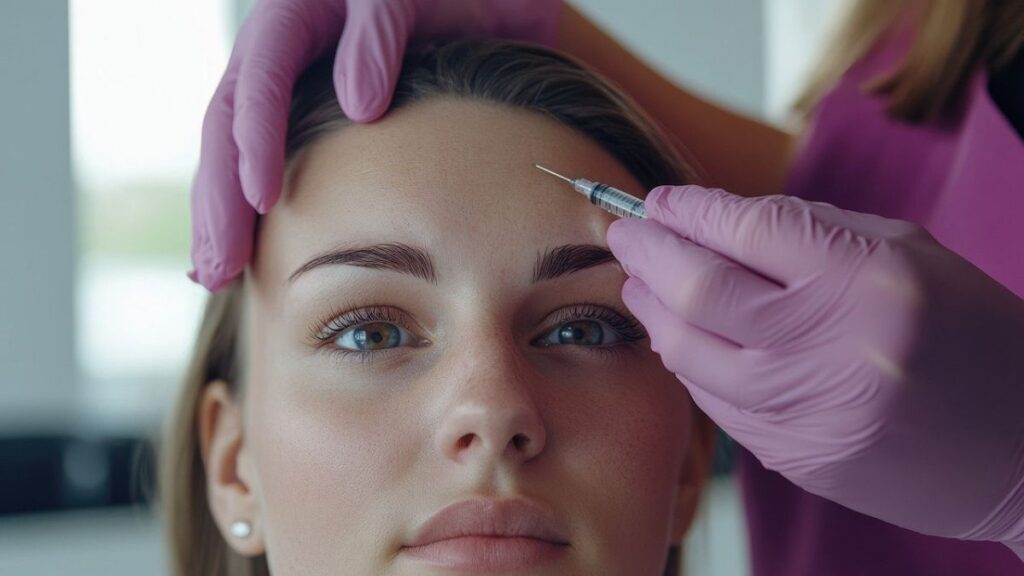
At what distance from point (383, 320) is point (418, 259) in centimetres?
9

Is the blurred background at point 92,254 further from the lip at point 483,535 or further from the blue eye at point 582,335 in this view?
the lip at point 483,535

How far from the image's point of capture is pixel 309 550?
115 centimetres

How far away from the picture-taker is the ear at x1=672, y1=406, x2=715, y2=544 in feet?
4.55

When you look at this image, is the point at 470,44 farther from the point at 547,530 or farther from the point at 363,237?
the point at 547,530

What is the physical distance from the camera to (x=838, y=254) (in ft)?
3.03

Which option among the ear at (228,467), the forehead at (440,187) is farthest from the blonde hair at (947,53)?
the ear at (228,467)

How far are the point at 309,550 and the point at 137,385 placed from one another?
54.8 inches

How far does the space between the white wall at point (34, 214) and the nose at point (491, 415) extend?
1.48 metres

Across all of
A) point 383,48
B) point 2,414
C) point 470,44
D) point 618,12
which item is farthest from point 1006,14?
point 2,414

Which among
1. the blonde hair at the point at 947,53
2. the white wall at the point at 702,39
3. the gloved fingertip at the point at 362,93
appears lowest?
the gloved fingertip at the point at 362,93

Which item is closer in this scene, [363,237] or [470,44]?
[363,237]

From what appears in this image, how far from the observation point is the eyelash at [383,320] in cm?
116

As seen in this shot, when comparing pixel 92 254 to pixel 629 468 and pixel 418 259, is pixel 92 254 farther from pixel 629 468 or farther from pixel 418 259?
pixel 629 468

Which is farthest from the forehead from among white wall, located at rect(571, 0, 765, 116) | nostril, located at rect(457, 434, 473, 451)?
white wall, located at rect(571, 0, 765, 116)
